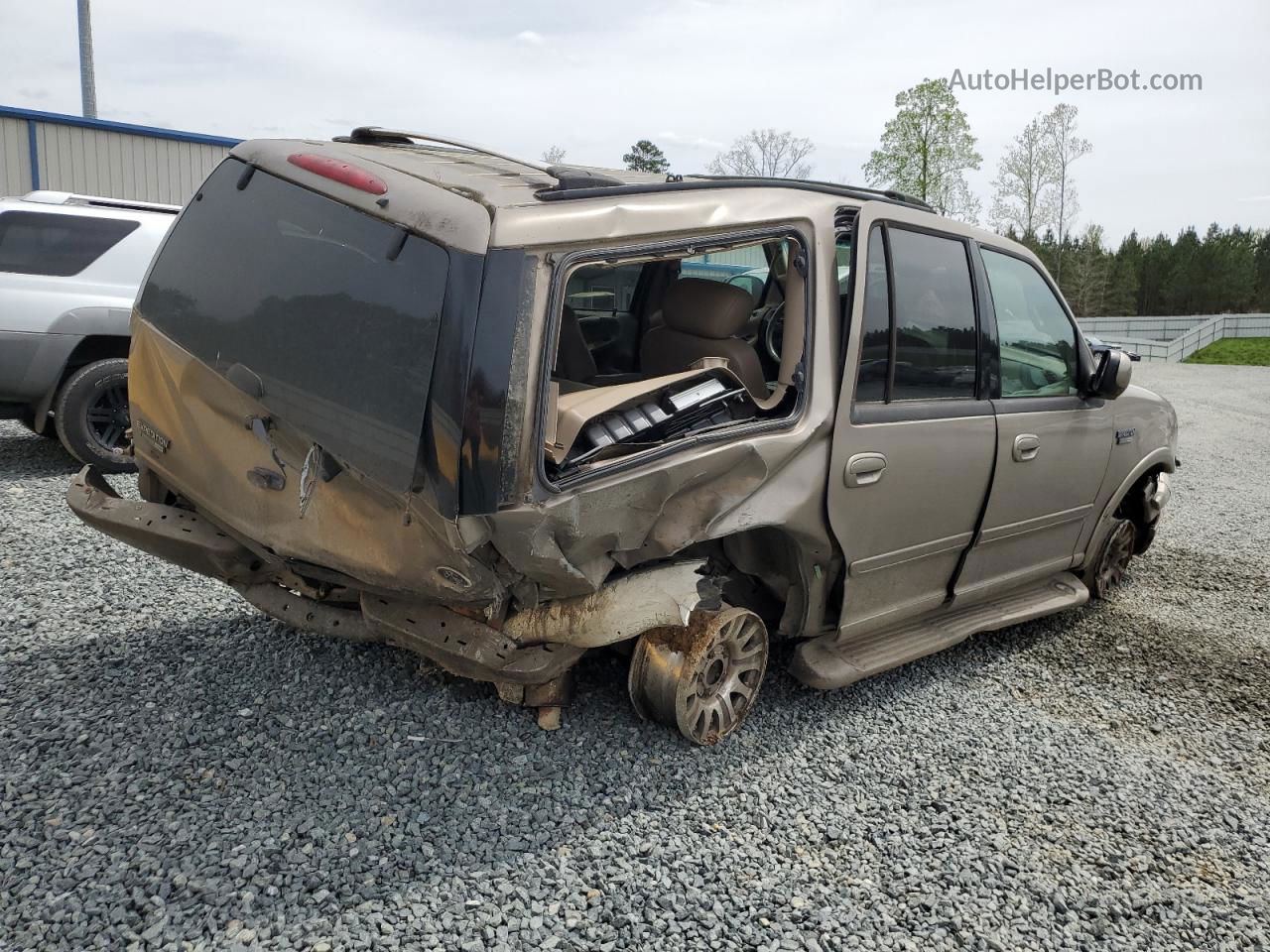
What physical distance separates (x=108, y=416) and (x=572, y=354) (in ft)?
15.6

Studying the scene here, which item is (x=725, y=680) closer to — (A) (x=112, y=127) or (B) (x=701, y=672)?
(B) (x=701, y=672)

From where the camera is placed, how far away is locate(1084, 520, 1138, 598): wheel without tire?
17.5ft

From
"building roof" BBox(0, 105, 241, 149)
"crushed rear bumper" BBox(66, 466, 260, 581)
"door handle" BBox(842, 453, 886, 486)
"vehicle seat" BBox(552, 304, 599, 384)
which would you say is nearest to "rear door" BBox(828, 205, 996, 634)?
"door handle" BBox(842, 453, 886, 486)

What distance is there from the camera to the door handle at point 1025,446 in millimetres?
4198

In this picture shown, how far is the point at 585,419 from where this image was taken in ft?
9.52

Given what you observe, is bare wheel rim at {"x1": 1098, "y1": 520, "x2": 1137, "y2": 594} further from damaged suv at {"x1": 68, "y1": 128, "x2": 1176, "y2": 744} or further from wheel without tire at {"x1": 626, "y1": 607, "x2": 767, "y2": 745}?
wheel without tire at {"x1": 626, "y1": 607, "x2": 767, "y2": 745}

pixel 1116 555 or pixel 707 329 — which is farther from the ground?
pixel 707 329

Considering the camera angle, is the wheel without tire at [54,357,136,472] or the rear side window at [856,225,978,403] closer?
the rear side window at [856,225,978,403]

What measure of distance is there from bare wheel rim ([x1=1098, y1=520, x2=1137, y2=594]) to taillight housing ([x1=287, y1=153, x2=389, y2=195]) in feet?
14.0

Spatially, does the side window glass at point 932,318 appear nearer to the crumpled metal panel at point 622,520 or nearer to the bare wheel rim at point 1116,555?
the crumpled metal panel at point 622,520

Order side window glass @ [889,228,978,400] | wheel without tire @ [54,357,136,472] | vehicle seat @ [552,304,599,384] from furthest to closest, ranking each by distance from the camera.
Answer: wheel without tire @ [54,357,136,472]
vehicle seat @ [552,304,599,384]
side window glass @ [889,228,978,400]

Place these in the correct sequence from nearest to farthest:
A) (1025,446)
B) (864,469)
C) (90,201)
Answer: (864,469) → (1025,446) → (90,201)

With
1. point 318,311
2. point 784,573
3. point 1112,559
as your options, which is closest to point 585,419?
point 318,311

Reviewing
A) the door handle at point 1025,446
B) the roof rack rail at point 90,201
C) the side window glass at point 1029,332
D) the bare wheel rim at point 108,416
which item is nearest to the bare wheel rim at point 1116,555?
the side window glass at point 1029,332
